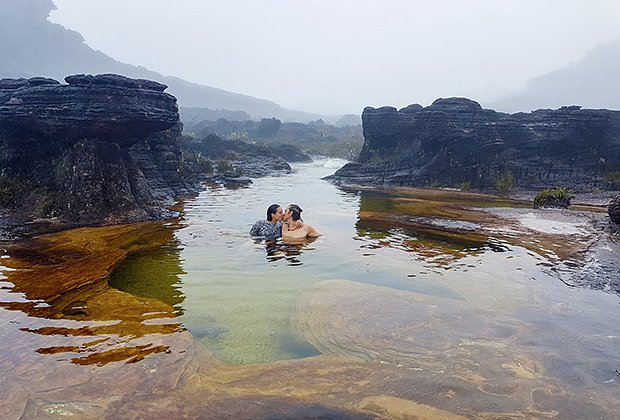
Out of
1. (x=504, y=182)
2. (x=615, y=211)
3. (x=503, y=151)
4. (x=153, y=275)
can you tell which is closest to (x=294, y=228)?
(x=153, y=275)

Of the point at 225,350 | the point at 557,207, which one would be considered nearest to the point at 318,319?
the point at 225,350

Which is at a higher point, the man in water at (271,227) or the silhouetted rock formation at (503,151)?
the silhouetted rock formation at (503,151)

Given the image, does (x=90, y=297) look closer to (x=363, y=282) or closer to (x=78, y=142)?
(x=363, y=282)

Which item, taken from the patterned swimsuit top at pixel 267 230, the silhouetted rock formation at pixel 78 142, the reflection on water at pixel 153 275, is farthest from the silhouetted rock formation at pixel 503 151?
the reflection on water at pixel 153 275

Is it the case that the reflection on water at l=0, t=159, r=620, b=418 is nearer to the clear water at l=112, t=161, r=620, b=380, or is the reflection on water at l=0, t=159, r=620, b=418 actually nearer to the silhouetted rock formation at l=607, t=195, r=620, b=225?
the clear water at l=112, t=161, r=620, b=380

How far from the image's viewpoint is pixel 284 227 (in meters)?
13.6

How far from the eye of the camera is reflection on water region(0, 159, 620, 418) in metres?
4.76

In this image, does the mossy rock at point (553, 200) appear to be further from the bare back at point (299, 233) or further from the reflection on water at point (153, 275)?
the reflection on water at point (153, 275)

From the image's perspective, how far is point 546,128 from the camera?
33406 mm

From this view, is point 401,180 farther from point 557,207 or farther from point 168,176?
point 168,176

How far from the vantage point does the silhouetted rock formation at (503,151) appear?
1254 inches

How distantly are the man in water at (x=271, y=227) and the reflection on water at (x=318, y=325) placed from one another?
611 mm

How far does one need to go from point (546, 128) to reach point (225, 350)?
34.3 meters

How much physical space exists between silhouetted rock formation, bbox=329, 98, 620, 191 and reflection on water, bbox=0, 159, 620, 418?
2117 cm
